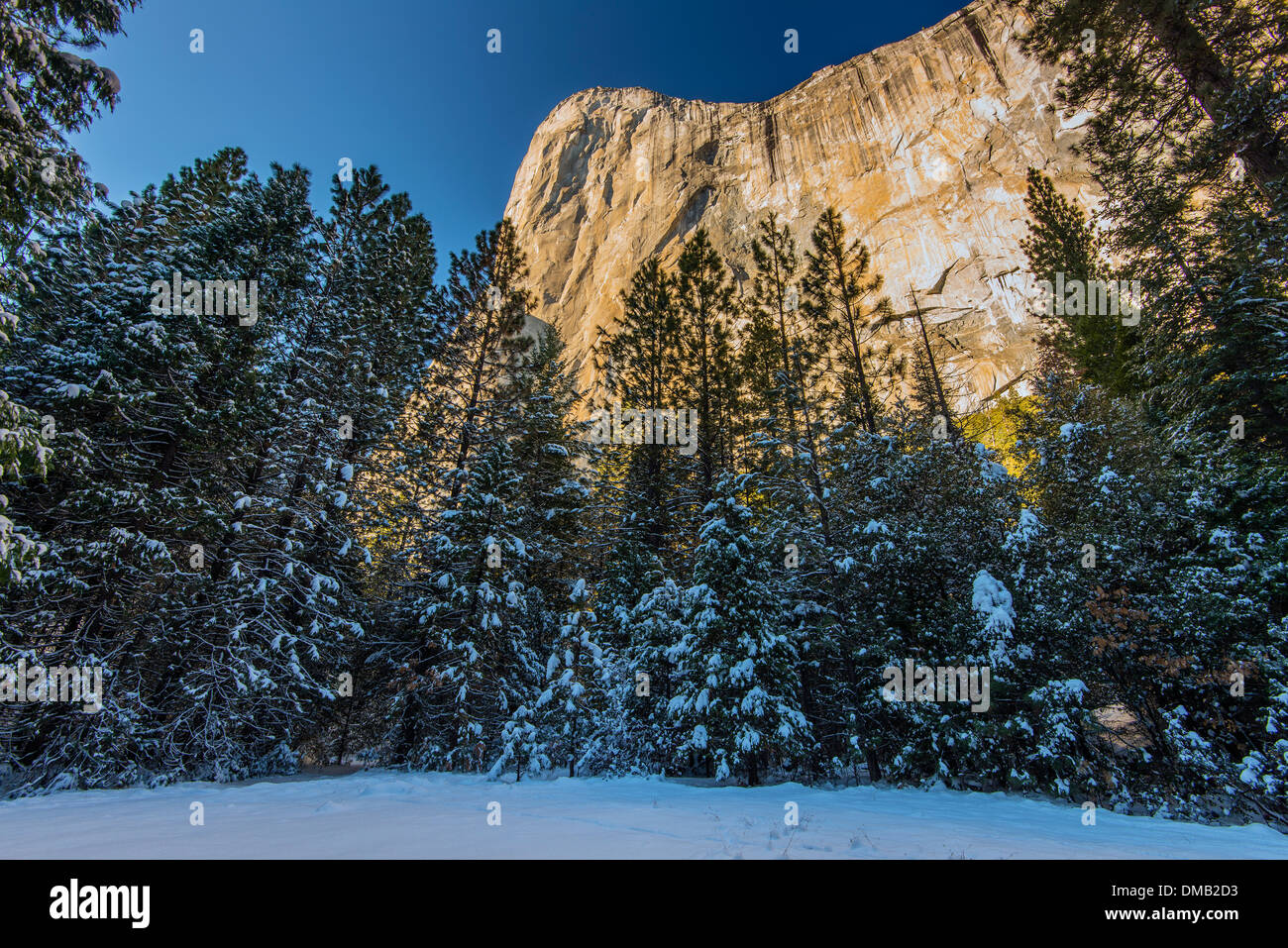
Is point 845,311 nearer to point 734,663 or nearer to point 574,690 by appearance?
point 734,663

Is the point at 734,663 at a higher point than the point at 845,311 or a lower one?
lower

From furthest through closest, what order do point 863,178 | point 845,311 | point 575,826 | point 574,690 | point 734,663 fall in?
point 863,178, point 845,311, point 574,690, point 734,663, point 575,826

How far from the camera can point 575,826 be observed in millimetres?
4582

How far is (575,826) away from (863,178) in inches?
2988

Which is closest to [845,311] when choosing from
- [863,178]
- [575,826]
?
[575,826]

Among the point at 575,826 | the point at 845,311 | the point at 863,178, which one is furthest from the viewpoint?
the point at 863,178

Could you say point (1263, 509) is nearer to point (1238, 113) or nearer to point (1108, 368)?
point (1238, 113)

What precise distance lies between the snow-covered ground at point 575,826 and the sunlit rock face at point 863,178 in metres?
37.0

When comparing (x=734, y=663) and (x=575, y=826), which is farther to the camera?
(x=734, y=663)

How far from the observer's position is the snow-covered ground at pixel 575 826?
356 cm

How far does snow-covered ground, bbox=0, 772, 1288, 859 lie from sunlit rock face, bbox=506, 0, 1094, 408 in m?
37.0

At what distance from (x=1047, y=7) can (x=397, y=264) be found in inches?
667

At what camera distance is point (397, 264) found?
15.2 meters
